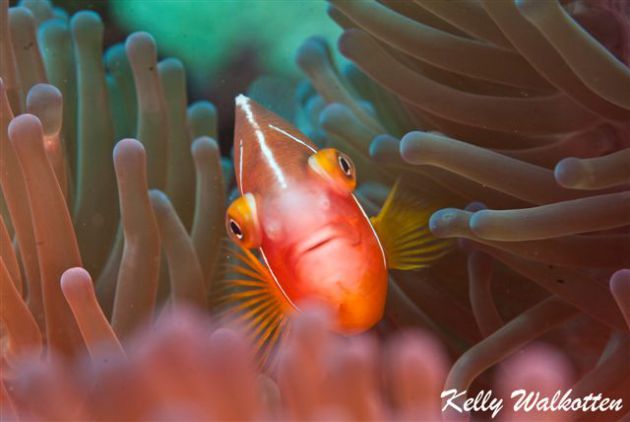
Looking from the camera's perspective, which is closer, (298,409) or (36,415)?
(298,409)

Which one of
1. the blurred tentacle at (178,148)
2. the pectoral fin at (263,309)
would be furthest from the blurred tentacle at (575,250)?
the blurred tentacle at (178,148)

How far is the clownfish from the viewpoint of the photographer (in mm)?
934

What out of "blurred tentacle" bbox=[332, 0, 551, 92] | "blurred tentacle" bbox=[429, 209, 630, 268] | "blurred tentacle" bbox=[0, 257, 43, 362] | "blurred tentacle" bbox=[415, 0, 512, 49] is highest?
"blurred tentacle" bbox=[415, 0, 512, 49]

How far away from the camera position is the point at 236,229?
39.9 inches

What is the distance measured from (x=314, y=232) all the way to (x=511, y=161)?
40 cm

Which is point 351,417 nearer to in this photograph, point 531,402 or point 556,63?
point 531,402

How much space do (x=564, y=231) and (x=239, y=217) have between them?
0.45 meters

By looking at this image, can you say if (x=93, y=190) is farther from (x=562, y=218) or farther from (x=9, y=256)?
(x=562, y=218)

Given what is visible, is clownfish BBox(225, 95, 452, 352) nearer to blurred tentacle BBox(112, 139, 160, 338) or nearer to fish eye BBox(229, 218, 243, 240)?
fish eye BBox(229, 218, 243, 240)

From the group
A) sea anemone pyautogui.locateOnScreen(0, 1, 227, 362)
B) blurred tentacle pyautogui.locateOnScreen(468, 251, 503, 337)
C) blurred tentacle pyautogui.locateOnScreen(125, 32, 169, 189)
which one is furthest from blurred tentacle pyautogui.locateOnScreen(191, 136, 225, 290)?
blurred tentacle pyautogui.locateOnScreen(468, 251, 503, 337)

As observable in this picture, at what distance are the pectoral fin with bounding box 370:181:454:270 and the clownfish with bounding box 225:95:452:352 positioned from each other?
5 centimetres

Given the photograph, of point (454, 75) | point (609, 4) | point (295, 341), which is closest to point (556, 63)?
point (609, 4)

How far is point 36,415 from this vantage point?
852 mm

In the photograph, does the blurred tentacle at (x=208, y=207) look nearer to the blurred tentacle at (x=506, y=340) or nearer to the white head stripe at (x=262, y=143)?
the white head stripe at (x=262, y=143)
